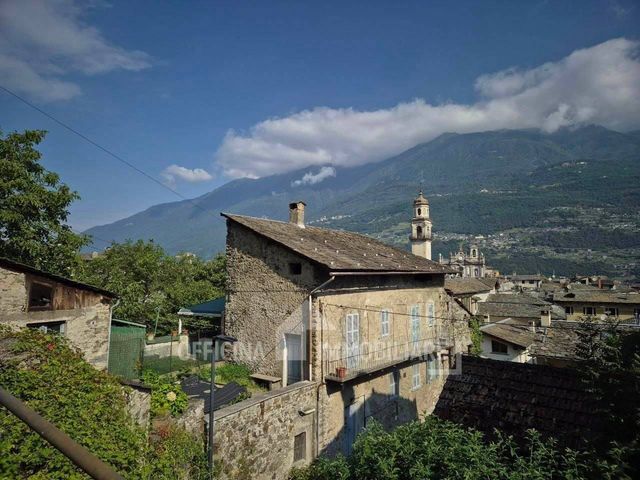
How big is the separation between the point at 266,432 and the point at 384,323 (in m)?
6.99

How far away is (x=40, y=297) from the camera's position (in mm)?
10875

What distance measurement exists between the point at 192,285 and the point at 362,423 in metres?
19.2

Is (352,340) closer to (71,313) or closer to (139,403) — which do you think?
(139,403)

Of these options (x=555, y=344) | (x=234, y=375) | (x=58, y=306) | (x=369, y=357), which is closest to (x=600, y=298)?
(x=555, y=344)

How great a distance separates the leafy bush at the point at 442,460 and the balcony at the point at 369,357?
6.50m

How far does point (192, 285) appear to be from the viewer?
29328 millimetres

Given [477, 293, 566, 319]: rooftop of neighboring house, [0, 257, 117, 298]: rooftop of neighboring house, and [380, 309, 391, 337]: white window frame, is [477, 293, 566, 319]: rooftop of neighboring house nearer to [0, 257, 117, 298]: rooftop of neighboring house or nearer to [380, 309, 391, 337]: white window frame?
[380, 309, 391, 337]: white window frame

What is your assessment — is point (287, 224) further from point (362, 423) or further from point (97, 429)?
point (97, 429)

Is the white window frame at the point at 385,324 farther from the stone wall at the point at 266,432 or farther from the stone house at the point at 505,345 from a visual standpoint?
the stone house at the point at 505,345

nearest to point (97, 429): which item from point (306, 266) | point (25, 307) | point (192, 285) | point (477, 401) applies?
point (25, 307)

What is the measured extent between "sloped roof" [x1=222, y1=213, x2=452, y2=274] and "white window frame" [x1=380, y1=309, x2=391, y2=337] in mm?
1906

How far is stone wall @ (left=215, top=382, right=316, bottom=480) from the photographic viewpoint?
32.9 feet

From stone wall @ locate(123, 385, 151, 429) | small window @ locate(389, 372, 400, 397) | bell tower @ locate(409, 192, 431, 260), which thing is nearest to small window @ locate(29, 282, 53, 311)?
stone wall @ locate(123, 385, 151, 429)

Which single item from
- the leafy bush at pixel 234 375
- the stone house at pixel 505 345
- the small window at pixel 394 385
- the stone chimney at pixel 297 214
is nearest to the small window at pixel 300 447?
the leafy bush at pixel 234 375
